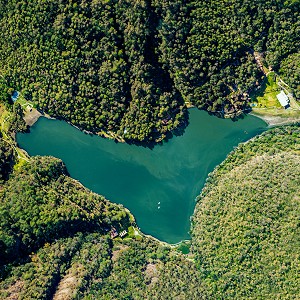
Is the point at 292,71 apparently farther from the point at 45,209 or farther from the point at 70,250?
the point at 70,250

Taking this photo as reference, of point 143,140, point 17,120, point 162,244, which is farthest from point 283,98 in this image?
point 17,120

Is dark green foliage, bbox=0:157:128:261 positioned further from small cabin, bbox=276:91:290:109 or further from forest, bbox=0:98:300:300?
small cabin, bbox=276:91:290:109

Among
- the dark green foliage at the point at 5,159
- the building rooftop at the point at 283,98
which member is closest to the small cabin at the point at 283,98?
the building rooftop at the point at 283,98

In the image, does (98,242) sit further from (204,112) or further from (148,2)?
(148,2)

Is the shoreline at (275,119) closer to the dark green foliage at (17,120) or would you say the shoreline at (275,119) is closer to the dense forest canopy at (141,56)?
the dense forest canopy at (141,56)

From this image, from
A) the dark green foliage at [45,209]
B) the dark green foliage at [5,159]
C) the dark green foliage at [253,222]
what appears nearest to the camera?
the dark green foliage at [253,222]

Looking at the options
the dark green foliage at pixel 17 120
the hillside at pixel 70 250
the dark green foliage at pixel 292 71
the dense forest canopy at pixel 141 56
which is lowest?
the hillside at pixel 70 250

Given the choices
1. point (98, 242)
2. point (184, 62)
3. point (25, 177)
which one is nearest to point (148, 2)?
point (184, 62)
